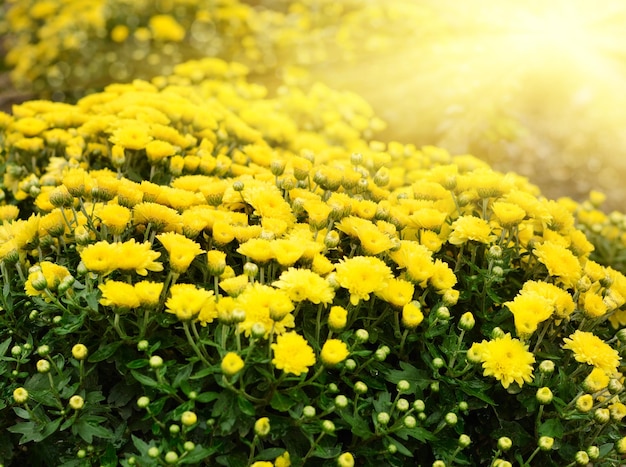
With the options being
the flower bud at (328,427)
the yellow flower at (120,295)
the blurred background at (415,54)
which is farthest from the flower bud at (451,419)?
the blurred background at (415,54)

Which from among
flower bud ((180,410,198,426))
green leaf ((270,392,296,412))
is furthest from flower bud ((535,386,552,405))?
flower bud ((180,410,198,426))

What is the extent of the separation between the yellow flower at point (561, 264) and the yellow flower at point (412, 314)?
546mm

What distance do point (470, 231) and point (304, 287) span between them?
672 millimetres

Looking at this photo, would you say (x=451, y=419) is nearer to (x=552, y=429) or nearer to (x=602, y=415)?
(x=552, y=429)

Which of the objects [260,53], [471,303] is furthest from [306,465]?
[260,53]

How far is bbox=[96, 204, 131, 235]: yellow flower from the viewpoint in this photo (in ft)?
6.21

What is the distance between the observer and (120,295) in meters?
1.64

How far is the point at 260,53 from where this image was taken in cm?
574

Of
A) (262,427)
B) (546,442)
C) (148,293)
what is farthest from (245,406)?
(546,442)

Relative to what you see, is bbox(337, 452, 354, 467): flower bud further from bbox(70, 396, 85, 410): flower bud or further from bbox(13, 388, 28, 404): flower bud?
bbox(13, 388, 28, 404): flower bud

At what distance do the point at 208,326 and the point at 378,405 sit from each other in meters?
0.54

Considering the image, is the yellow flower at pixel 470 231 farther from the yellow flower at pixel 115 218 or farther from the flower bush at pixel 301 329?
the yellow flower at pixel 115 218

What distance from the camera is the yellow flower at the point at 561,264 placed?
2078 millimetres

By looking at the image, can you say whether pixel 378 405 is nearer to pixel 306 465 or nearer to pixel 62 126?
pixel 306 465
